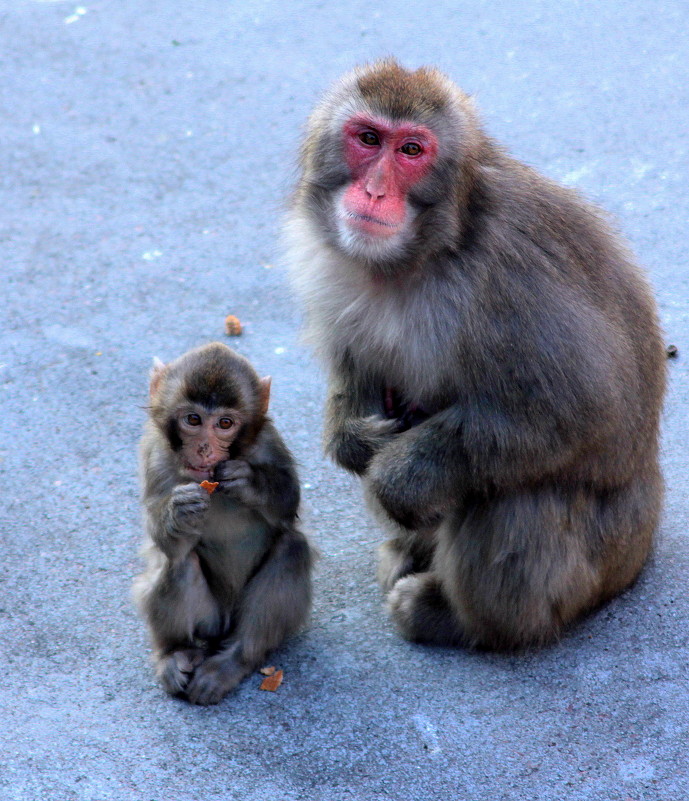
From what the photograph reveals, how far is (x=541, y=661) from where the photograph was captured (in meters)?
3.68

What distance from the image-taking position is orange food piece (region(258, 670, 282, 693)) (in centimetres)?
355

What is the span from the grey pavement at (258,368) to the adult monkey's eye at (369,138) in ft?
2.30

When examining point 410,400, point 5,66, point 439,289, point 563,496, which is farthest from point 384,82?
point 5,66

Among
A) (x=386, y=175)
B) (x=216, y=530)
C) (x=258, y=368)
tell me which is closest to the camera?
(x=386, y=175)

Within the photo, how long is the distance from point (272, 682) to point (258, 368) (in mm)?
1928

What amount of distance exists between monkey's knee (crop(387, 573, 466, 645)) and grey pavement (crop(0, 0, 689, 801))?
0.07 meters

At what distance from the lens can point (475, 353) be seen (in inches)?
131

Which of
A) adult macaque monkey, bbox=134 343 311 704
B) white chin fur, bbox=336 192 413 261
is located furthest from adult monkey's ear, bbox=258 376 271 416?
white chin fur, bbox=336 192 413 261

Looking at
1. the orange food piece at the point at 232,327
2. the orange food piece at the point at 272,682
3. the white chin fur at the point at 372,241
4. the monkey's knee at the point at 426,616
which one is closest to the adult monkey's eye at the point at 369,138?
the white chin fur at the point at 372,241

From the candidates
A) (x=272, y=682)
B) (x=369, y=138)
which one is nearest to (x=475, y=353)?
(x=369, y=138)

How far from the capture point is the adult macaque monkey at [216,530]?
3.32 meters

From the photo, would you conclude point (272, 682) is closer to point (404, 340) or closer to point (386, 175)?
point (404, 340)

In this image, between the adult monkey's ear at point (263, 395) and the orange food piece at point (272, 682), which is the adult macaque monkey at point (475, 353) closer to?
the adult monkey's ear at point (263, 395)

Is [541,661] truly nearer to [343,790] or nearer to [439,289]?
[343,790]
